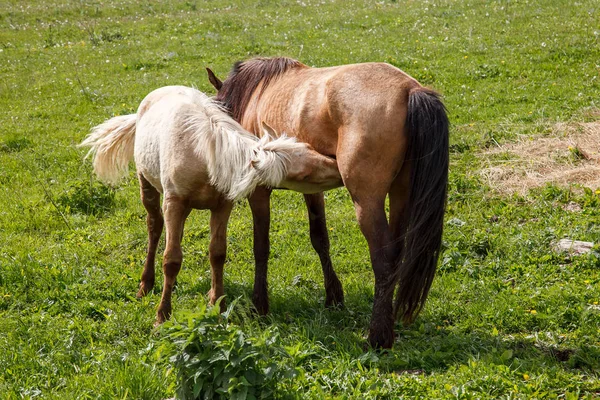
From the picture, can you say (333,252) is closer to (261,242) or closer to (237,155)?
(261,242)

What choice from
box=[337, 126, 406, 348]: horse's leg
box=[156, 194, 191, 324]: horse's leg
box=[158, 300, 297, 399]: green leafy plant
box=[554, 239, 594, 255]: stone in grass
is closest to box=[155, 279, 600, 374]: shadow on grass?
box=[337, 126, 406, 348]: horse's leg

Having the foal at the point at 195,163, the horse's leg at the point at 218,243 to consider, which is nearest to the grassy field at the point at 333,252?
the horse's leg at the point at 218,243

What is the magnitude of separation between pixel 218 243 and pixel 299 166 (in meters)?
1.43

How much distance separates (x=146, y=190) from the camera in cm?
677

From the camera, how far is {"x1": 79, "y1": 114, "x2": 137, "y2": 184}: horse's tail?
696cm

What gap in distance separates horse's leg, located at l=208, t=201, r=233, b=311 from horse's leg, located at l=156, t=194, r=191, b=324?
0.89 feet

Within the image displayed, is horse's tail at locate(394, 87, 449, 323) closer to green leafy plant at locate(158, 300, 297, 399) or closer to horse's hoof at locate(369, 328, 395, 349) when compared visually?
horse's hoof at locate(369, 328, 395, 349)

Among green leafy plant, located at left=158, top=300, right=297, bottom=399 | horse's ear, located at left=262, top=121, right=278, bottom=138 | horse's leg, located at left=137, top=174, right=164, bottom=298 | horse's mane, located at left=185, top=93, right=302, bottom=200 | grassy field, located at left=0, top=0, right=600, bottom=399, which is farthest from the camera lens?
horse's leg, located at left=137, top=174, right=164, bottom=298

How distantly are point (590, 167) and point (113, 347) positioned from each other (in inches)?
230

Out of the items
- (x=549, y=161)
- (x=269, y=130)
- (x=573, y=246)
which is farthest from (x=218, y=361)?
(x=549, y=161)

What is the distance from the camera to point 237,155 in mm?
4930

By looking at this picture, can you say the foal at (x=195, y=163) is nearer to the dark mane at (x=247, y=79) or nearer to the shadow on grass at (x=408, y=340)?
the dark mane at (x=247, y=79)

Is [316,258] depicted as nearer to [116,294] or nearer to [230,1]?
[116,294]

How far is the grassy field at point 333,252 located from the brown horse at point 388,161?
51 cm
